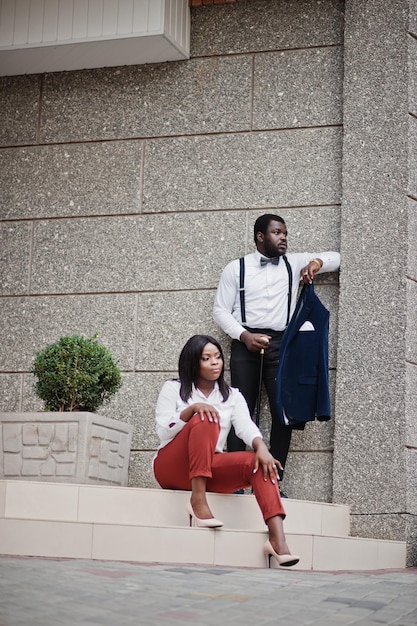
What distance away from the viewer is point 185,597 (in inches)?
191

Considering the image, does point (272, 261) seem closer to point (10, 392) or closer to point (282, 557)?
point (10, 392)

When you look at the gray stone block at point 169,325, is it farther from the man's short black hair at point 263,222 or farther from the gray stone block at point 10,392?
the gray stone block at point 10,392

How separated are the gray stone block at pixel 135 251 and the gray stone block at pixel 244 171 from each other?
0.15 m

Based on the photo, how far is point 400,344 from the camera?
8.12 metres

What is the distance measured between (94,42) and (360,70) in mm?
2053

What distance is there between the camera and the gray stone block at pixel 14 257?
9297 millimetres

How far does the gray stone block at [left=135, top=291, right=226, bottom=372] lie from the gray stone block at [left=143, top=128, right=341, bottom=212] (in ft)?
2.35

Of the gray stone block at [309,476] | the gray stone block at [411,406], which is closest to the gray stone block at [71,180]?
the gray stone block at [309,476]

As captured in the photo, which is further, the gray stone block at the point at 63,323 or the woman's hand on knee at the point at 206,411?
the gray stone block at the point at 63,323

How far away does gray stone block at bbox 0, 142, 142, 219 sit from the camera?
30.1 ft

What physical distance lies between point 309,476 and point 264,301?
1.31 m

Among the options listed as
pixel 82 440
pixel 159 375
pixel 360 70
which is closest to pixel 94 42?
pixel 360 70

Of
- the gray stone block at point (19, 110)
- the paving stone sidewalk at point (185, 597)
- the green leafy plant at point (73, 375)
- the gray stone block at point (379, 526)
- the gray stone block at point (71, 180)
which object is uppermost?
the gray stone block at point (19, 110)

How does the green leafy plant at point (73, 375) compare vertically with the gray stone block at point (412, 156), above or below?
below
